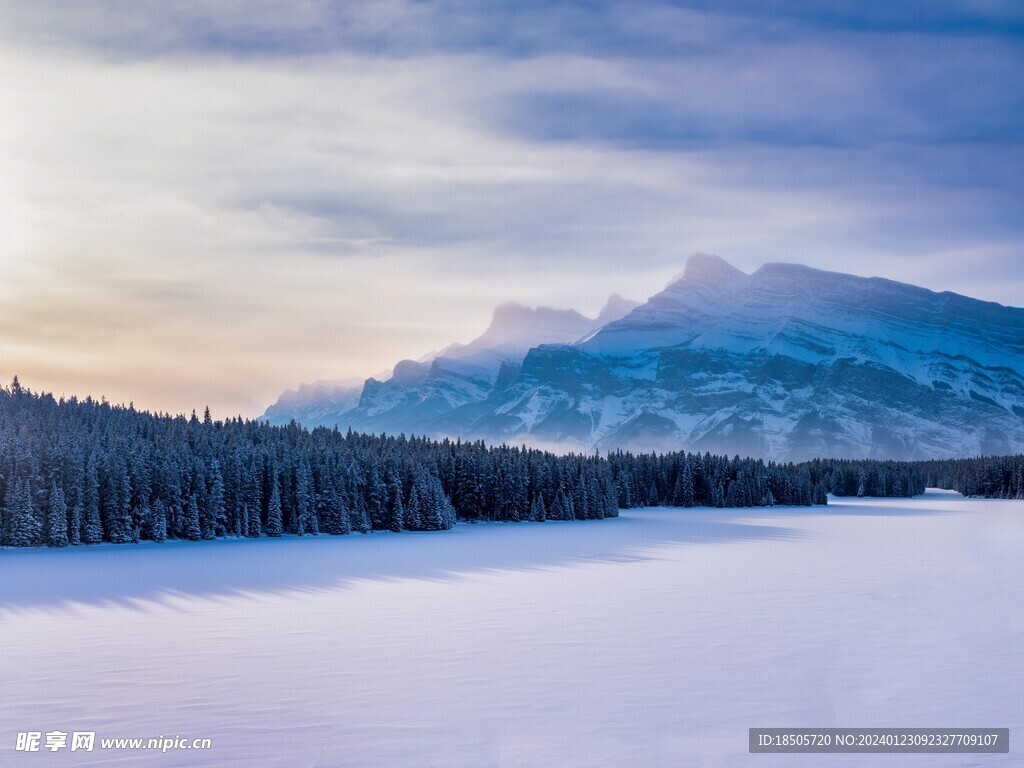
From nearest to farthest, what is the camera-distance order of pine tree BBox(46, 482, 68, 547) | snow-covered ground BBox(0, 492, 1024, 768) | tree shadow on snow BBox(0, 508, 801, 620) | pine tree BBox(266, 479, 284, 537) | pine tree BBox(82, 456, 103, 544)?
snow-covered ground BBox(0, 492, 1024, 768) → tree shadow on snow BBox(0, 508, 801, 620) → pine tree BBox(46, 482, 68, 547) → pine tree BBox(82, 456, 103, 544) → pine tree BBox(266, 479, 284, 537)

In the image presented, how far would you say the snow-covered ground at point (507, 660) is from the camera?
73.0ft

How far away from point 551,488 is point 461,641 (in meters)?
123

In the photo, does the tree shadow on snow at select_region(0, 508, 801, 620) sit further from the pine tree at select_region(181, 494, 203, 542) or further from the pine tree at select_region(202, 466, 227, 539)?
the pine tree at select_region(202, 466, 227, 539)

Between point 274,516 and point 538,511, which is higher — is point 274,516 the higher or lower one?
the higher one

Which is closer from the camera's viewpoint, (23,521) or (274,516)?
(23,521)

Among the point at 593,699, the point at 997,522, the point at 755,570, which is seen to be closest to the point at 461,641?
the point at 593,699

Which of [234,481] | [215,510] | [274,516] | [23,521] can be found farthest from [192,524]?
[23,521]

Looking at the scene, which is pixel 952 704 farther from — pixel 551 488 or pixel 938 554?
pixel 551 488

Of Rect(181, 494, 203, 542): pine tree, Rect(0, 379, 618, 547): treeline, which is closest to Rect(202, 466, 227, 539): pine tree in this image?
Rect(0, 379, 618, 547): treeline

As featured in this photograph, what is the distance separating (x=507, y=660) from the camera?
103 feet

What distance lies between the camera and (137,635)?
3647 cm

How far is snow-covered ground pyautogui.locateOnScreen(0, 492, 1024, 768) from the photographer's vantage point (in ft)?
73.0

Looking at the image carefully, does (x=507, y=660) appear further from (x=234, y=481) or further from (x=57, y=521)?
(x=234, y=481)

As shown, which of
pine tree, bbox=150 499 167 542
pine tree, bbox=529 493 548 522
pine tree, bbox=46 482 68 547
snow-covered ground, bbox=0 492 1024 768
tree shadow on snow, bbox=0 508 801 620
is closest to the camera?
snow-covered ground, bbox=0 492 1024 768
